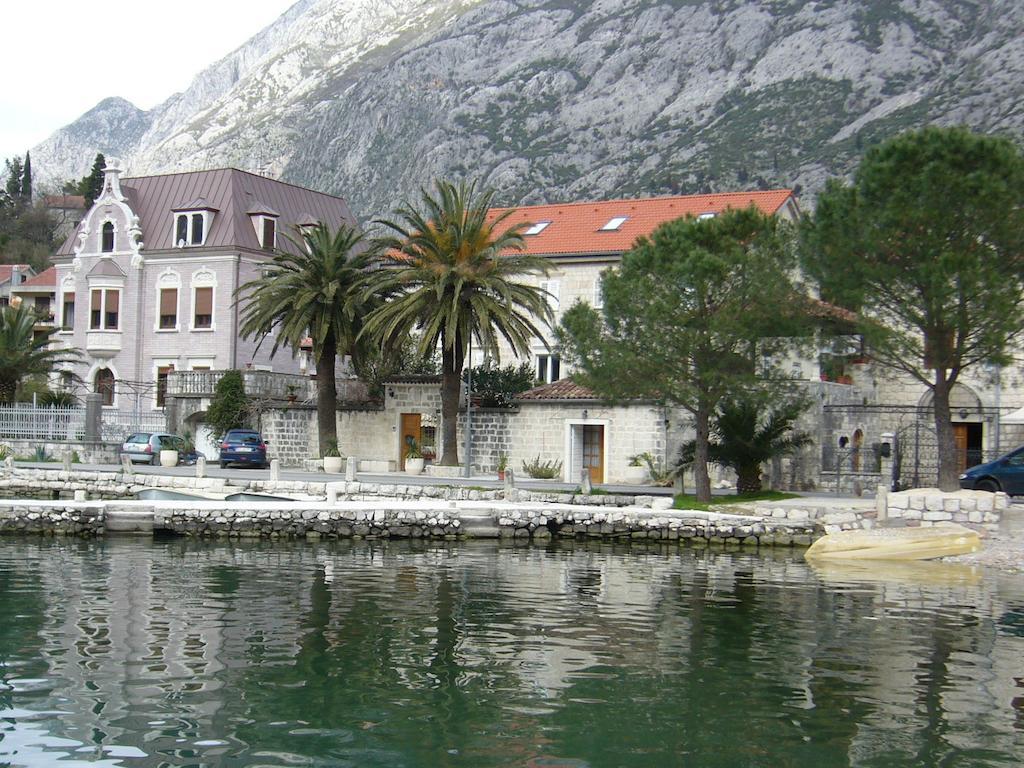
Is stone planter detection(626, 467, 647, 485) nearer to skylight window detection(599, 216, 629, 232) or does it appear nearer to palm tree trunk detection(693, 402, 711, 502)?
palm tree trunk detection(693, 402, 711, 502)

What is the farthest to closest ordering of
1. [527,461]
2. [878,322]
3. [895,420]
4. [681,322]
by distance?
[527,461] → [895,420] → [681,322] → [878,322]

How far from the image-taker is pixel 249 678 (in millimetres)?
14227

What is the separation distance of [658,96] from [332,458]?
89.7 meters

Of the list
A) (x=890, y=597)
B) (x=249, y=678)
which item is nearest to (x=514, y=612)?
(x=249, y=678)

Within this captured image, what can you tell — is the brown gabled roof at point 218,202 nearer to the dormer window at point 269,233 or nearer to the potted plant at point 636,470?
the dormer window at point 269,233

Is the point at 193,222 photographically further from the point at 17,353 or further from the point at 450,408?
the point at 450,408

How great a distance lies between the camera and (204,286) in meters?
57.0

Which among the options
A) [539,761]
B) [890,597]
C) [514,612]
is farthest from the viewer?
[890,597]

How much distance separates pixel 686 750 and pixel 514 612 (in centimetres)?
840

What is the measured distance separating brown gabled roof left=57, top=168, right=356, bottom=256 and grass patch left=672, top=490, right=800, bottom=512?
3013 cm

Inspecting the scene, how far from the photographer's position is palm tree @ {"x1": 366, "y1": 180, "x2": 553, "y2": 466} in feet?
136

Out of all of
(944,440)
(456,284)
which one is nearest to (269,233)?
(456,284)

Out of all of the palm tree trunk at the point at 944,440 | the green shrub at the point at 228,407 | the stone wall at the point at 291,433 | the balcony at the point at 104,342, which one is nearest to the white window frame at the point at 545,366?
the stone wall at the point at 291,433

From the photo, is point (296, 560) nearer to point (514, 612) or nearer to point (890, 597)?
point (514, 612)
